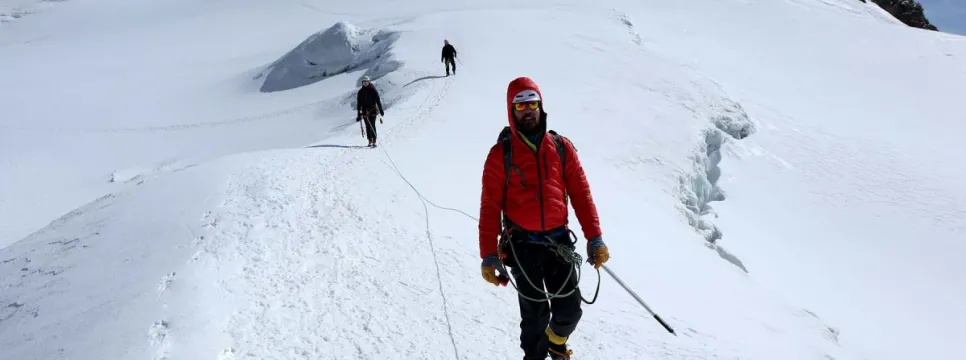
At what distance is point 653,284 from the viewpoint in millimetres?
7965

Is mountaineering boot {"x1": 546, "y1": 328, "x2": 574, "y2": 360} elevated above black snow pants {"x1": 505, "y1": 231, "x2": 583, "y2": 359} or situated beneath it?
situated beneath

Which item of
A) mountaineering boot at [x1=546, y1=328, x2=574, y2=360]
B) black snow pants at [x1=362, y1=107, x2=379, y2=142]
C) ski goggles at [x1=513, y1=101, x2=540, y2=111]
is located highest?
ski goggles at [x1=513, y1=101, x2=540, y2=111]

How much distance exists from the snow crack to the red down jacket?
956cm

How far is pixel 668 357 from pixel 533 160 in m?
3.03

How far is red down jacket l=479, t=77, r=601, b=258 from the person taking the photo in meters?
4.11

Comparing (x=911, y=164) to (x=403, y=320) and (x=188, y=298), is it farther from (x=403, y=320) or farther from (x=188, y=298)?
(x=188, y=298)

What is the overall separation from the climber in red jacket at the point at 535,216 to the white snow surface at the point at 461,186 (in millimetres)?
1294

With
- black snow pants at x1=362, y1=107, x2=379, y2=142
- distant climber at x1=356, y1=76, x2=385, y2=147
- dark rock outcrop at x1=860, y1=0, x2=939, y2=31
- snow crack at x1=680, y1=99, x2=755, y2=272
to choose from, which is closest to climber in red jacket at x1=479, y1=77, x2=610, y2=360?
black snow pants at x1=362, y1=107, x2=379, y2=142

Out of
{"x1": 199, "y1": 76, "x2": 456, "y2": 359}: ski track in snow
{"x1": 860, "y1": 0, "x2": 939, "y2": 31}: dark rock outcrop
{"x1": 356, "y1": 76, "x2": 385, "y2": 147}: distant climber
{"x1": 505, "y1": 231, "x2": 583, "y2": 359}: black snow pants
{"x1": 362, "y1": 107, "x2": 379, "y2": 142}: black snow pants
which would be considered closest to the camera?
{"x1": 505, "y1": 231, "x2": 583, "y2": 359}: black snow pants

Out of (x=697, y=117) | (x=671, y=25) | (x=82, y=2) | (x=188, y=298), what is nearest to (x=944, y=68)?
(x=671, y=25)

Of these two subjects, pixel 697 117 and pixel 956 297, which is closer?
pixel 956 297

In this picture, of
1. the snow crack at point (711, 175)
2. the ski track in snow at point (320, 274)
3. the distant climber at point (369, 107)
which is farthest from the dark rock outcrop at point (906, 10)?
the ski track in snow at point (320, 274)

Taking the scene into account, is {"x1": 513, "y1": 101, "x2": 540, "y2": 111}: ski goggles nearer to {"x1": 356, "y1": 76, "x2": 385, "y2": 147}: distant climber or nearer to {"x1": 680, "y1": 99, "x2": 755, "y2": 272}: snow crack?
{"x1": 356, "y1": 76, "x2": 385, "y2": 147}: distant climber

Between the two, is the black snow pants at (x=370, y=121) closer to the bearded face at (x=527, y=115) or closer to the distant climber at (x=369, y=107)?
the distant climber at (x=369, y=107)
